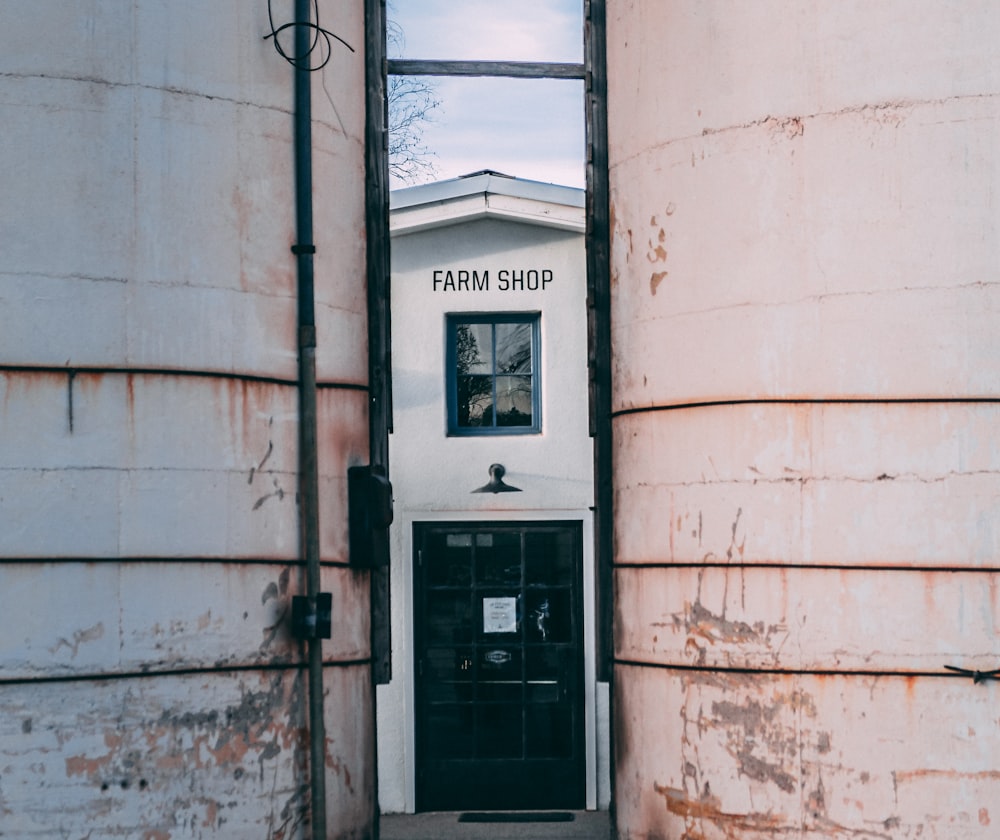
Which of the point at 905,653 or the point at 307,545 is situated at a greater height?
the point at 307,545

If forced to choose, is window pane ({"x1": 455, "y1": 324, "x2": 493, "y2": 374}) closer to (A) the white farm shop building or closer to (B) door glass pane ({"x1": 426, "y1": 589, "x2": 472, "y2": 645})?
(A) the white farm shop building

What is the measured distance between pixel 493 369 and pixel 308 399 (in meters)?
5.10

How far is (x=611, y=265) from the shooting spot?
780 cm

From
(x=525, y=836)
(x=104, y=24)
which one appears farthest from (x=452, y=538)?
(x=104, y=24)

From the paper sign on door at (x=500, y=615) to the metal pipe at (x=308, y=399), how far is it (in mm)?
5034

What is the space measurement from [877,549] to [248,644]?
9.70 feet

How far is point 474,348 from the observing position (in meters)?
12.1

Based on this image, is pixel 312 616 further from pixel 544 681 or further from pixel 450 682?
pixel 544 681

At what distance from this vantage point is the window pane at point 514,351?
12.0m

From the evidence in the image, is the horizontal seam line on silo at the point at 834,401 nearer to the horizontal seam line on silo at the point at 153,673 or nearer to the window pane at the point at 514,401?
the horizontal seam line on silo at the point at 153,673

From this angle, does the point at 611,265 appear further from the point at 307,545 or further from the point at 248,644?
the point at 248,644

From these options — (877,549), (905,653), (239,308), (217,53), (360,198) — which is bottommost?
(905,653)

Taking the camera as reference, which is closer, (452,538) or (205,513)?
(205,513)

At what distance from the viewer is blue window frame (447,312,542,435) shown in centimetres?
1205
